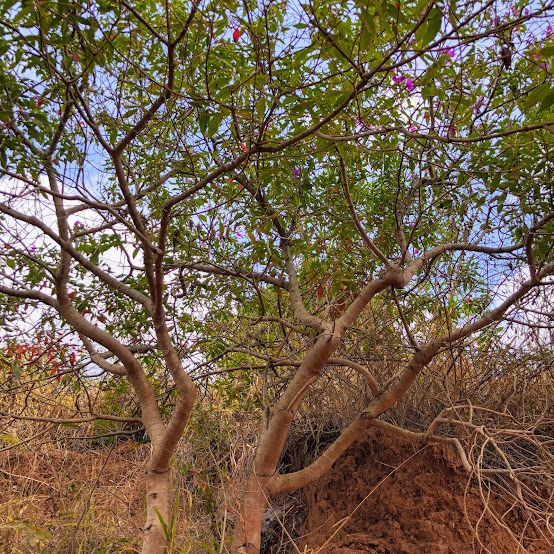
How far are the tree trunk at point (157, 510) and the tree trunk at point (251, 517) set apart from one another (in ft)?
1.45

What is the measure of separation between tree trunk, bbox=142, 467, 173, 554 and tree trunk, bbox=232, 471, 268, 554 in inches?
17.4

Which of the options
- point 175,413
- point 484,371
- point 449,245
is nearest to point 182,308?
point 175,413

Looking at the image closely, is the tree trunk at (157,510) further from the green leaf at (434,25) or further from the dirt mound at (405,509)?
the green leaf at (434,25)

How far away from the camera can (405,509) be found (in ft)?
11.2

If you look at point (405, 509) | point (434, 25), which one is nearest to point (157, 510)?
point (405, 509)

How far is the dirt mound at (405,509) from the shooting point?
3168 mm

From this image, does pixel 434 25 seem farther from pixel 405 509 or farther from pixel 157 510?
pixel 405 509

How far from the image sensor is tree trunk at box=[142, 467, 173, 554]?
2.93m

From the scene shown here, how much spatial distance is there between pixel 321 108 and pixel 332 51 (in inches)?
11.8

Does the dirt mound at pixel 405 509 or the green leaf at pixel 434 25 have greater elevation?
the green leaf at pixel 434 25

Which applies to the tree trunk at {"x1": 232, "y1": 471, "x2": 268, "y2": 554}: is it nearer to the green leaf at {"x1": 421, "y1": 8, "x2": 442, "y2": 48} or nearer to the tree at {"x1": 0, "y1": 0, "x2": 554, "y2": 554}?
the tree at {"x1": 0, "y1": 0, "x2": 554, "y2": 554}

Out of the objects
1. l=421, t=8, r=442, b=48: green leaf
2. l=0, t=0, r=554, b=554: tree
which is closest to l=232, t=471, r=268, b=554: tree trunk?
l=0, t=0, r=554, b=554: tree

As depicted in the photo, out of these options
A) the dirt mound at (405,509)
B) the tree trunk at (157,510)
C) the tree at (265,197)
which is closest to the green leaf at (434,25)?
the tree at (265,197)

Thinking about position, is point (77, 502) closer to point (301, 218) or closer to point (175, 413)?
point (175, 413)
